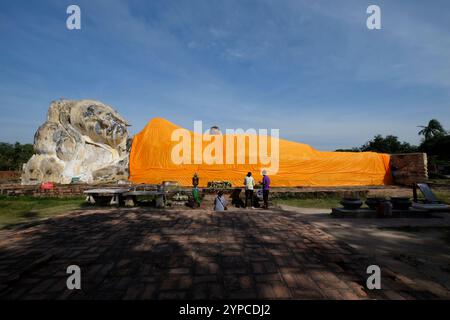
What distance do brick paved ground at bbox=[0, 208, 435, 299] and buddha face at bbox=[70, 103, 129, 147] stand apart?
40.4ft

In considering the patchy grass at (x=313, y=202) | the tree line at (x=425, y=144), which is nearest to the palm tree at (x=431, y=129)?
the tree line at (x=425, y=144)

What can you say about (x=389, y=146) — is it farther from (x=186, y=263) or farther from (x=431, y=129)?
(x=186, y=263)

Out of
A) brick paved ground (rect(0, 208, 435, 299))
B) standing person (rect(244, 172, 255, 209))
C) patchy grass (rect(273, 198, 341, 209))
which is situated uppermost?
standing person (rect(244, 172, 255, 209))

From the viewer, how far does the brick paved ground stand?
194 cm

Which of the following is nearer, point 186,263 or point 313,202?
point 186,263

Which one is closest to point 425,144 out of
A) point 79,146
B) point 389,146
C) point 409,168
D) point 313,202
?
point 389,146

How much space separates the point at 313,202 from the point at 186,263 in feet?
25.3

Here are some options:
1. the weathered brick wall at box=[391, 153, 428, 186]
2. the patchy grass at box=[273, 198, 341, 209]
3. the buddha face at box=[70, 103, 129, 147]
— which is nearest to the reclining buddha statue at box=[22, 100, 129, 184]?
the buddha face at box=[70, 103, 129, 147]

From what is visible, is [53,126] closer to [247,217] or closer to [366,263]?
[247,217]

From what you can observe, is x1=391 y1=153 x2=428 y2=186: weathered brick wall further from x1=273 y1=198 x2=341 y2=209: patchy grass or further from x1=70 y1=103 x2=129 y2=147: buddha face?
x1=70 y1=103 x2=129 y2=147: buddha face

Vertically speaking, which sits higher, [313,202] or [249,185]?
[249,185]

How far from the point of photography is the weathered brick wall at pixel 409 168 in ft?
40.3

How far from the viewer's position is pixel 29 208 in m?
7.45
